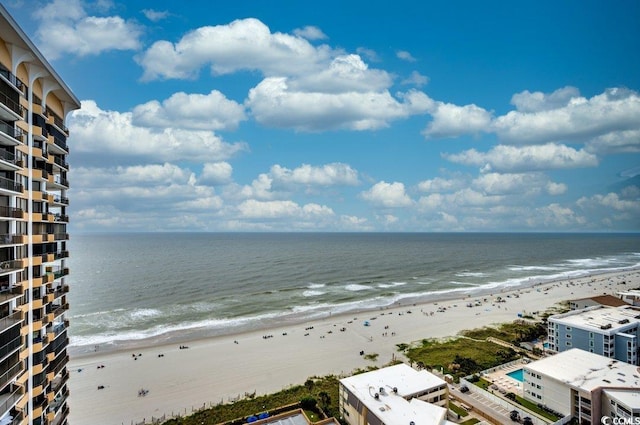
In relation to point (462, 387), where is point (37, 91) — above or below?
above

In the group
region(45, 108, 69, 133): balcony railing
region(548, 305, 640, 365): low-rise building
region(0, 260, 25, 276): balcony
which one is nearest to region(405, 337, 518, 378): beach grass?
region(548, 305, 640, 365): low-rise building

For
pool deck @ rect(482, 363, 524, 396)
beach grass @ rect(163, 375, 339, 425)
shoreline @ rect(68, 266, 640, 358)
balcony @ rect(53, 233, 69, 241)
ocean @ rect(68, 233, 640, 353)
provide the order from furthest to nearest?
ocean @ rect(68, 233, 640, 353), shoreline @ rect(68, 266, 640, 358), pool deck @ rect(482, 363, 524, 396), beach grass @ rect(163, 375, 339, 425), balcony @ rect(53, 233, 69, 241)

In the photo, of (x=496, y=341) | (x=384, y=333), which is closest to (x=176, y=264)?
(x=384, y=333)

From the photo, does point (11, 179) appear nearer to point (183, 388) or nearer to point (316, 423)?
point (316, 423)

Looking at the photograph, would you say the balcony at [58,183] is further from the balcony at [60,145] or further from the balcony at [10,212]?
the balcony at [10,212]

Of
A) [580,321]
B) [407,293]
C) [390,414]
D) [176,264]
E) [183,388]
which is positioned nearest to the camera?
[390,414]

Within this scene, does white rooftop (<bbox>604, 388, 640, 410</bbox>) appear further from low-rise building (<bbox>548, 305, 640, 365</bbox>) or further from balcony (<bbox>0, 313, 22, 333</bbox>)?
balcony (<bbox>0, 313, 22, 333</bbox>)

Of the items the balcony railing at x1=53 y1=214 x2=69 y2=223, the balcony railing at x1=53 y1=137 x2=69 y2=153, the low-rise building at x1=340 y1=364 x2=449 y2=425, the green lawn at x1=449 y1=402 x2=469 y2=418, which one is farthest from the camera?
the green lawn at x1=449 y1=402 x2=469 y2=418
